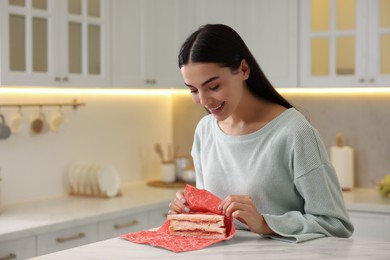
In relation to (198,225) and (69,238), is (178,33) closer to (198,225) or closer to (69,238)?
(69,238)

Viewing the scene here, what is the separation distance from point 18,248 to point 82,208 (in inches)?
23.8

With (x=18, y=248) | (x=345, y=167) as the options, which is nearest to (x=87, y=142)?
(x=18, y=248)

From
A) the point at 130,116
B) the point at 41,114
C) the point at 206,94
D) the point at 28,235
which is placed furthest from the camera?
the point at 130,116

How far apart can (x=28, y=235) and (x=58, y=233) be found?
0.69ft

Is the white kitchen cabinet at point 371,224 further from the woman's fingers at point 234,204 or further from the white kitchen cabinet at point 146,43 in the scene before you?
the woman's fingers at point 234,204

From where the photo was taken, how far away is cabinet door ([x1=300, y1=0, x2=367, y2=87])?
149 inches

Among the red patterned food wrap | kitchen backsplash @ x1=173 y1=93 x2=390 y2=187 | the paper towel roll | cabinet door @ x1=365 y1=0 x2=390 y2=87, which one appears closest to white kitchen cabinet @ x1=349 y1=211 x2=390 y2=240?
the paper towel roll

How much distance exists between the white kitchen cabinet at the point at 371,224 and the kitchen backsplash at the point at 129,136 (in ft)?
1.96

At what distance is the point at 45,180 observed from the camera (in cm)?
389

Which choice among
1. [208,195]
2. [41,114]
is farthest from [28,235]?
[208,195]

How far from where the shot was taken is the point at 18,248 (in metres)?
2.96

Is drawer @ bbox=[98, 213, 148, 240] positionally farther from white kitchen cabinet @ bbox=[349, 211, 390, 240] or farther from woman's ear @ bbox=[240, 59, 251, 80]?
woman's ear @ bbox=[240, 59, 251, 80]

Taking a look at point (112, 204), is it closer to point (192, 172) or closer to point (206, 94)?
point (192, 172)

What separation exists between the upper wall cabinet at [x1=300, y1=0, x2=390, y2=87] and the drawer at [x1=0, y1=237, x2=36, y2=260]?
72.4 inches
